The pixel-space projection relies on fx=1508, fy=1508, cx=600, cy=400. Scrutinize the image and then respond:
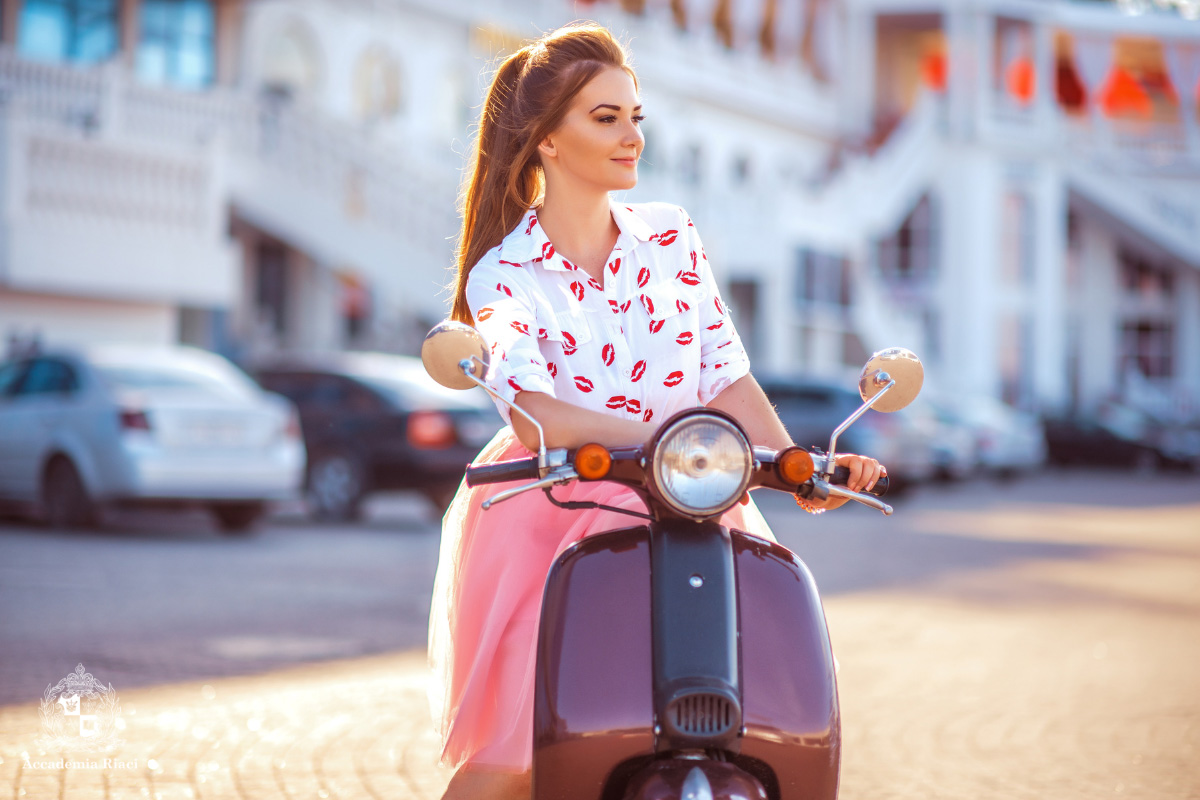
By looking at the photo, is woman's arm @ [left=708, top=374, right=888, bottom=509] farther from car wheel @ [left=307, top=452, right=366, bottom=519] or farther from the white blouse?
car wheel @ [left=307, top=452, right=366, bottom=519]

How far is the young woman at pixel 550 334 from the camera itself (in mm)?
2838

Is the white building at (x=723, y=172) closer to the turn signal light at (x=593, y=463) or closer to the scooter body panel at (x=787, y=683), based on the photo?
the turn signal light at (x=593, y=463)

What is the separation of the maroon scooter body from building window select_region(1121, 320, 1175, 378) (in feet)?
147

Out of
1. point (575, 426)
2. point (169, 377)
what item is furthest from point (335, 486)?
point (575, 426)

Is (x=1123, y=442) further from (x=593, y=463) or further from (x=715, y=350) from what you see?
(x=593, y=463)

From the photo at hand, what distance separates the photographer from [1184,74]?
44.7 metres

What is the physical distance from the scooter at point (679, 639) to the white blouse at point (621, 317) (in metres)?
0.31

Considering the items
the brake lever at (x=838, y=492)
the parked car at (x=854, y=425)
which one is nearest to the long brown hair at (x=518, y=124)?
the brake lever at (x=838, y=492)

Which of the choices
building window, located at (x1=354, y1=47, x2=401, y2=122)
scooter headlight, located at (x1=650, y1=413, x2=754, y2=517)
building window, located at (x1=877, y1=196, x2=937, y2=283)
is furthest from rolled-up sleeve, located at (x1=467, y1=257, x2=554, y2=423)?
building window, located at (x1=877, y1=196, x2=937, y2=283)

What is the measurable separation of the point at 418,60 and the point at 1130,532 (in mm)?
15806

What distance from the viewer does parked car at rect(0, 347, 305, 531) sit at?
1150cm

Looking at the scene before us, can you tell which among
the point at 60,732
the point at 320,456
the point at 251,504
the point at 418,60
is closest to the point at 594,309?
the point at 60,732

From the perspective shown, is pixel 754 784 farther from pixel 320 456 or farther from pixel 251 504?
pixel 320 456

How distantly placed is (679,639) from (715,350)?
0.78 m
